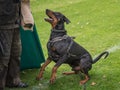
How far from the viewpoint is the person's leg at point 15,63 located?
735cm

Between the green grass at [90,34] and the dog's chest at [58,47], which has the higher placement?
the dog's chest at [58,47]

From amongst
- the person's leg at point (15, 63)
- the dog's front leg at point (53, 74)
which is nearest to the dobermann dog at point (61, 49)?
the dog's front leg at point (53, 74)

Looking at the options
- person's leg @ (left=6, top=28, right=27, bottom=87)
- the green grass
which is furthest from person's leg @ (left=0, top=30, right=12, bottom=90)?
the green grass

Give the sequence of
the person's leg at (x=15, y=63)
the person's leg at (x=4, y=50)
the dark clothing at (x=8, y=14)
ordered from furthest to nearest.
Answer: the person's leg at (x=15, y=63)
the person's leg at (x=4, y=50)
the dark clothing at (x=8, y=14)

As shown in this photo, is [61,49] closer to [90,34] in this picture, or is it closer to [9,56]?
[9,56]

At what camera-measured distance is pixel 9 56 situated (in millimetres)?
7156

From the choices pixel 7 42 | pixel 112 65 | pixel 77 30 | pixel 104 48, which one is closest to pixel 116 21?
pixel 77 30

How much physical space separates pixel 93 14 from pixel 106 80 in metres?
7.94

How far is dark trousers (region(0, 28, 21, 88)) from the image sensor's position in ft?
22.9

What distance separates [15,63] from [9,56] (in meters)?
0.49

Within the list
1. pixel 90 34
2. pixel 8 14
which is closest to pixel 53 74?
pixel 8 14

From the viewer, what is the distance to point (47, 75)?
27.5ft

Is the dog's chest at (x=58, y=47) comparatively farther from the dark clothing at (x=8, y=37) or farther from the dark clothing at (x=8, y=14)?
the dark clothing at (x=8, y=14)

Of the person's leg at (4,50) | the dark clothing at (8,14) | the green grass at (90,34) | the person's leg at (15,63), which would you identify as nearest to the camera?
the dark clothing at (8,14)
